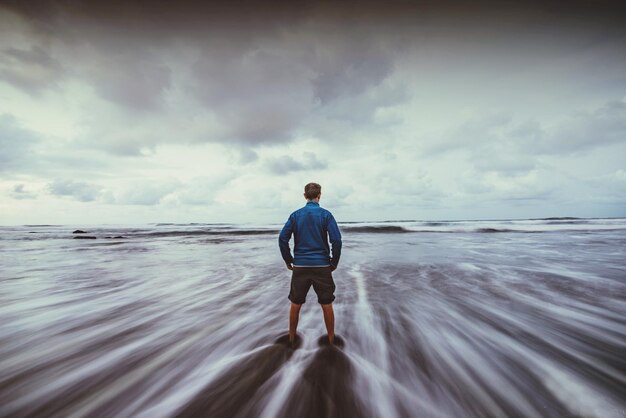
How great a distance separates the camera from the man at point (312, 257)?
351 cm

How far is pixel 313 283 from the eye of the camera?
353cm

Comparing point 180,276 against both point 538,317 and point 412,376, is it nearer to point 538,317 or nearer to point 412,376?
point 412,376

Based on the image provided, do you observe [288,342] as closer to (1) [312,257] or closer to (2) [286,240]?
(1) [312,257]

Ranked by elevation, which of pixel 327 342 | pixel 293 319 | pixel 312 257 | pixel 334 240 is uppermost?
pixel 334 240

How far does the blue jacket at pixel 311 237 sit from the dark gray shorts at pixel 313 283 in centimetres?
9

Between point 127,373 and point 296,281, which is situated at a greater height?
point 296,281

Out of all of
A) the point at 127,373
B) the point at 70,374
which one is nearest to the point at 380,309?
the point at 127,373

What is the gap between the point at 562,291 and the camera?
20.6 ft

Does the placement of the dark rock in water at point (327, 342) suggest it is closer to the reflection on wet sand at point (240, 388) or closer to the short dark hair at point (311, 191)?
the reflection on wet sand at point (240, 388)

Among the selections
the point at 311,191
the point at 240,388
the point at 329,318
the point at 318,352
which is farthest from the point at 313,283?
the point at 240,388

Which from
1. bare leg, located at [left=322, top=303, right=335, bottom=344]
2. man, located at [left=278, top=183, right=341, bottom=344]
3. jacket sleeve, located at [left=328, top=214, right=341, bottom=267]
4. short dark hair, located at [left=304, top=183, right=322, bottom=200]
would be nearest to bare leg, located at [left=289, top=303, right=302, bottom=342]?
man, located at [left=278, top=183, right=341, bottom=344]

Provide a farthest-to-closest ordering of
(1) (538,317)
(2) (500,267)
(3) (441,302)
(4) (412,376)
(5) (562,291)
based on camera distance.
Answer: (2) (500,267) → (5) (562,291) → (3) (441,302) → (1) (538,317) → (4) (412,376)

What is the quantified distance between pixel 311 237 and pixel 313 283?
0.62m

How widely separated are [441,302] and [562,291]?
3319 mm
